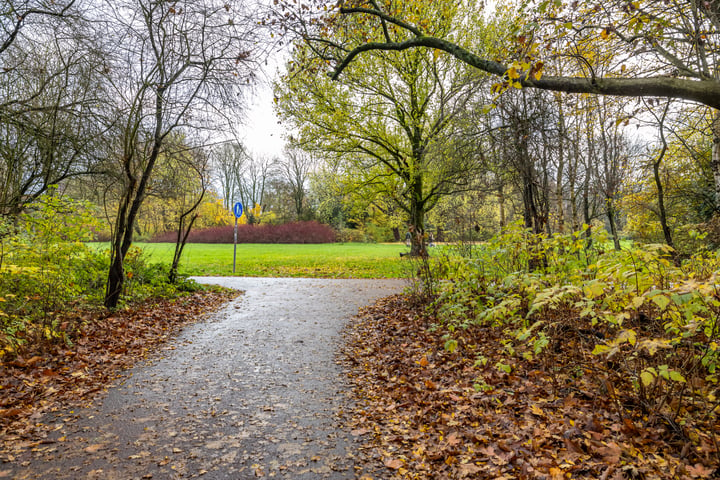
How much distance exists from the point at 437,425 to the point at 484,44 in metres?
12.4

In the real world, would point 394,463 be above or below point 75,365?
below

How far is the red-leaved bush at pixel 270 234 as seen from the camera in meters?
40.2

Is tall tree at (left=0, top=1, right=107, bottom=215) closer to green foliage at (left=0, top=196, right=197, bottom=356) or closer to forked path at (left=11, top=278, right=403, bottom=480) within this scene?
green foliage at (left=0, top=196, right=197, bottom=356)

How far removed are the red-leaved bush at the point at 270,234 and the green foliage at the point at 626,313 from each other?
34592 millimetres

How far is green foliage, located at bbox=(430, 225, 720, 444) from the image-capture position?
2.62 m

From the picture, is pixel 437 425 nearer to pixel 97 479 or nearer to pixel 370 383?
pixel 370 383

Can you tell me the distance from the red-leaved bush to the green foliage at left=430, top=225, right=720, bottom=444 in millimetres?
34592

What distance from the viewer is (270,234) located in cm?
4047

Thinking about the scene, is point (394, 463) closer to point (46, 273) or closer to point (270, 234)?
point (46, 273)

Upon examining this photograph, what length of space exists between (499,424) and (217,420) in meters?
2.48

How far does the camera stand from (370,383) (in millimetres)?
4531

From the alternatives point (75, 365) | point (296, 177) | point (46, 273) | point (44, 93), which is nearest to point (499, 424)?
point (75, 365)

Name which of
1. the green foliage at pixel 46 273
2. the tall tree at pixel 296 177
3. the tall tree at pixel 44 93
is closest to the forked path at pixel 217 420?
the green foliage at pixel 46 273

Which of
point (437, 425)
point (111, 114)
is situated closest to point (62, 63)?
point (111, 114)
